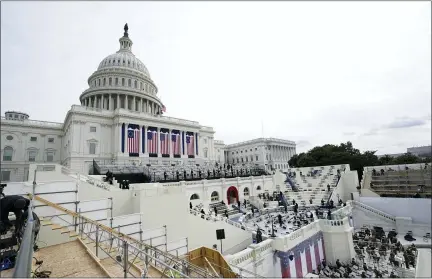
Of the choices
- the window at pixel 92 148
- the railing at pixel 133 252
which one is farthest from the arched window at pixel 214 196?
the window at pixel 92 148

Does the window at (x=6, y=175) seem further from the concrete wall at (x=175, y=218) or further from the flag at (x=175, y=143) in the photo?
the concrete wall at (x=175, y=218)

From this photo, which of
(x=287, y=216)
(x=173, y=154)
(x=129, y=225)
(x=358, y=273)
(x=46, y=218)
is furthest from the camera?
(x=173, y=154)

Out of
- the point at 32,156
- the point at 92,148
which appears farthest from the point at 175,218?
the point at 32,156

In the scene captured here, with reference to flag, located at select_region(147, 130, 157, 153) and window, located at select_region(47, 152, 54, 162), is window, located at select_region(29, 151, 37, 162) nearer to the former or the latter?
window, located at select_region(47, 152, 54, 162)

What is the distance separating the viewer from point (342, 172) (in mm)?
32188

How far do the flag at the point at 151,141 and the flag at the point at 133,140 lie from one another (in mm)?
2041

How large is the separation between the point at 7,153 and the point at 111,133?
18.8 metres

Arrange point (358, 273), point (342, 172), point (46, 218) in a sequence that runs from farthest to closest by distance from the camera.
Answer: point (342, 172)
point (358, 273)
point (46, 218)

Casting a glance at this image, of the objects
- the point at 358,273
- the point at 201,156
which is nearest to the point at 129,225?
the point at 358,273

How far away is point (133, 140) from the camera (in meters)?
38.9

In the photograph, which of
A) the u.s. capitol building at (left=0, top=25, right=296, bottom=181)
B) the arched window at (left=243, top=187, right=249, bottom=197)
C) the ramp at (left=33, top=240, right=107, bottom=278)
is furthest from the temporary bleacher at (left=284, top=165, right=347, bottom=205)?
the ramp at (left=33, top=240, right=107, bottom=278)

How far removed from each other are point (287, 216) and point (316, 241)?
5687 millimetres

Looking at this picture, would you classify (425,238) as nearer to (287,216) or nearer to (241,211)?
(287,216)

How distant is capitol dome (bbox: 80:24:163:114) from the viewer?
4891 centimetres
